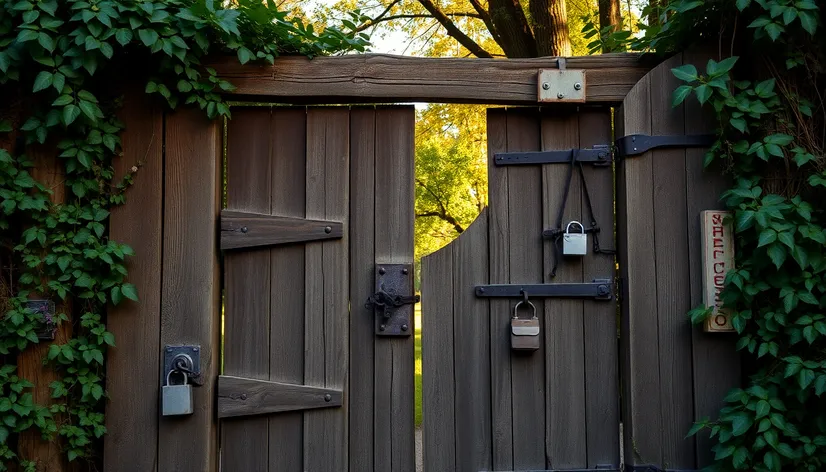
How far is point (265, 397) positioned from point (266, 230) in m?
0.77

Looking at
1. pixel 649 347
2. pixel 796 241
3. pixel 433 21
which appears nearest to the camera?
pixel 796 241

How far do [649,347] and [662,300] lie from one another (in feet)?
0.73

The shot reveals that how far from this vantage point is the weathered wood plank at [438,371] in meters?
3.30

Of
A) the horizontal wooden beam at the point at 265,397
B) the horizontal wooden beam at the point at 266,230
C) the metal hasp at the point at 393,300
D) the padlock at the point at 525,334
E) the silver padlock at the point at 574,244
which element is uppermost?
the horizontal wooden beam at the point at 266,230

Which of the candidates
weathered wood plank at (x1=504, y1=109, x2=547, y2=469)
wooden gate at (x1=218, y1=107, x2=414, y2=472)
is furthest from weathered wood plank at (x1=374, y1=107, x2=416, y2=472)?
weathered wood plank at (x1=504, y1=109, x2=547, y2=469)

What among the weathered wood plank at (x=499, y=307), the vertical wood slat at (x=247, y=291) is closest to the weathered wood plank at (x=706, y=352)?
the weathered wood plank at (x=499, y=307)

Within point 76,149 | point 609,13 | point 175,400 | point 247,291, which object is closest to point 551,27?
point 609,13

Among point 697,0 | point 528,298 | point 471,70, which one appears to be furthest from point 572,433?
point 697,0

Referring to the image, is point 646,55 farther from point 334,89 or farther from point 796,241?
point 334,89

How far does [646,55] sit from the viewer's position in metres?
3.35

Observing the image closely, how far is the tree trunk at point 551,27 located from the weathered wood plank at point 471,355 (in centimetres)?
479

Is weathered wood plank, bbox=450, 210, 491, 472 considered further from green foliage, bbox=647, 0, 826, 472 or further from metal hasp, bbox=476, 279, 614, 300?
green foliage, bbox=647, 0, 826, 472

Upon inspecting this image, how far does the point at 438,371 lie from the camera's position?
3.32 meters

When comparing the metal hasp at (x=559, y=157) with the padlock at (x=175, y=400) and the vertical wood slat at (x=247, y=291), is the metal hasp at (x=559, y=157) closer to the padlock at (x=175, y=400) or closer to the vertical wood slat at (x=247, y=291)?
the vertical wood slat at (x=247, y=291)
